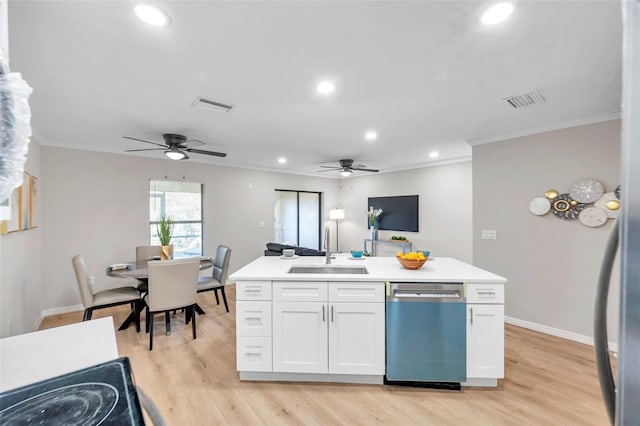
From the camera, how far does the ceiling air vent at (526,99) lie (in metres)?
2.41

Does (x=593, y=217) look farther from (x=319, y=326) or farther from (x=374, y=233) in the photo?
(x=374, y=233)

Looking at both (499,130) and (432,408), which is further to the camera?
(499,130)

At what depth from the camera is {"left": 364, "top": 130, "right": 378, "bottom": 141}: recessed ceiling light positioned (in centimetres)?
357

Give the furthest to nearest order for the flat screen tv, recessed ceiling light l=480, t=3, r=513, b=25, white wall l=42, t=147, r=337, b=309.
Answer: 1. the flat screen tv
2. white wall l=42, t=147, r=337, b=309
3. recessed ceiling light l=480, t=3, r=513, b=25

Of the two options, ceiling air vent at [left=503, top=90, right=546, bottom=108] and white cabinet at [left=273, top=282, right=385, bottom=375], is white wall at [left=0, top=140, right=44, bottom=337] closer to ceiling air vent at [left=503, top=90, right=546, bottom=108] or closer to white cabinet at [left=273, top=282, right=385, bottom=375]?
white cabinet at [left=273, top=282, right=385, bottom=375]

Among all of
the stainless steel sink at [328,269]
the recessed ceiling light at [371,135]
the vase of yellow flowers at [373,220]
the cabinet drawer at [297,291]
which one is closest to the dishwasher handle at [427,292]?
the stainless steel sink at [328,269]

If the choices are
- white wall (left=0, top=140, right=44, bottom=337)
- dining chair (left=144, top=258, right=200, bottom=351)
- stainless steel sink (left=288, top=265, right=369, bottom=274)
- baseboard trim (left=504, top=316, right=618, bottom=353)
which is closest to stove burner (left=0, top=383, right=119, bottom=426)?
stainless steel sink (left=288, top=265, right=369, bottom=274)

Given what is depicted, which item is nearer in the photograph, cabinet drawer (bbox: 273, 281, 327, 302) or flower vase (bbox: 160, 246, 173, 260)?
cabinet drawer (bbox: 273, 281, 327, 302)

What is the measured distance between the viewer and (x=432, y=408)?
201 centimetres

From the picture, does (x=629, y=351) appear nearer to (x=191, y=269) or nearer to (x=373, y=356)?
(x=373, y=356)

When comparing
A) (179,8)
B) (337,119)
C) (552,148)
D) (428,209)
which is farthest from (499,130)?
(179,8)

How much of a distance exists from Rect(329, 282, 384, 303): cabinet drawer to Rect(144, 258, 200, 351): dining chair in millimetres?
1734

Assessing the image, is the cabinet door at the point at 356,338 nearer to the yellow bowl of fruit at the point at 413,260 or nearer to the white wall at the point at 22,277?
the yellow bowl of fruit at the point at 413,260

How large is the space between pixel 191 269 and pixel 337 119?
2299 millimetres
